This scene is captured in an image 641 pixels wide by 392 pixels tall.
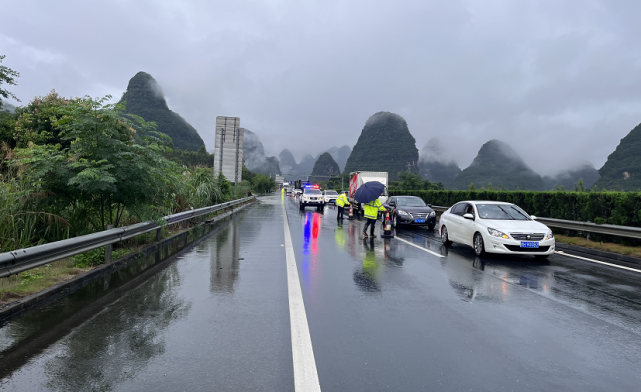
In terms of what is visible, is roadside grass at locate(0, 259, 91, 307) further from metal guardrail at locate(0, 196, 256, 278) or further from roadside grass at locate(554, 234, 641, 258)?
roadside grass at locate(554, 234, 641, 258)

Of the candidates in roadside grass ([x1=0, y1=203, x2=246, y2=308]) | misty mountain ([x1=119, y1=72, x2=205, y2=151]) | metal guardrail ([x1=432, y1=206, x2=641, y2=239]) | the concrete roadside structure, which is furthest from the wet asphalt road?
misty mountain ([x1=119, y1=72, x2=205, y2=151])

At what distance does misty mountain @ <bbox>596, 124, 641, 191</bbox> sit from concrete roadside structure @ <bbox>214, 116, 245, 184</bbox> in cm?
6277

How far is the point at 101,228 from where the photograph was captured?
9523 mm

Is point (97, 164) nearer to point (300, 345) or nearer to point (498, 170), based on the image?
point (300, 345)

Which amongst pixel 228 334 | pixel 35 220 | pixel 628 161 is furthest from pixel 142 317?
pixel 628 161

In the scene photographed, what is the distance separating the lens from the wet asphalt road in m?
3.48

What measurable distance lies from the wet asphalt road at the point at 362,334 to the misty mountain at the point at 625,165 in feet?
246

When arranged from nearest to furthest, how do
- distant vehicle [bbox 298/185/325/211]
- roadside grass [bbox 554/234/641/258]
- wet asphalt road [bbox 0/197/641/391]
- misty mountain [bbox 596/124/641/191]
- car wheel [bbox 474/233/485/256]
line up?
wet asphalt road [bbox 0/197/641/391], car wheel [bbox 474/233/485/256], roadside grass [bbox 554/234/641/258], distant vehicle [bbox 298/185/325/211], misty mountain [bbox 596/124/641/191]

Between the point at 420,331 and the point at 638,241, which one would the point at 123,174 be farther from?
the point at 638,241

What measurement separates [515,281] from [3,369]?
7.43 metres

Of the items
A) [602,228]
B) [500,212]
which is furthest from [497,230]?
[602,228]

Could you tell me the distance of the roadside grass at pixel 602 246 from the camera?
1088 centimetres

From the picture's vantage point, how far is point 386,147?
578 feet

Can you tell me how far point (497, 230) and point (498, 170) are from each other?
5323 inches
